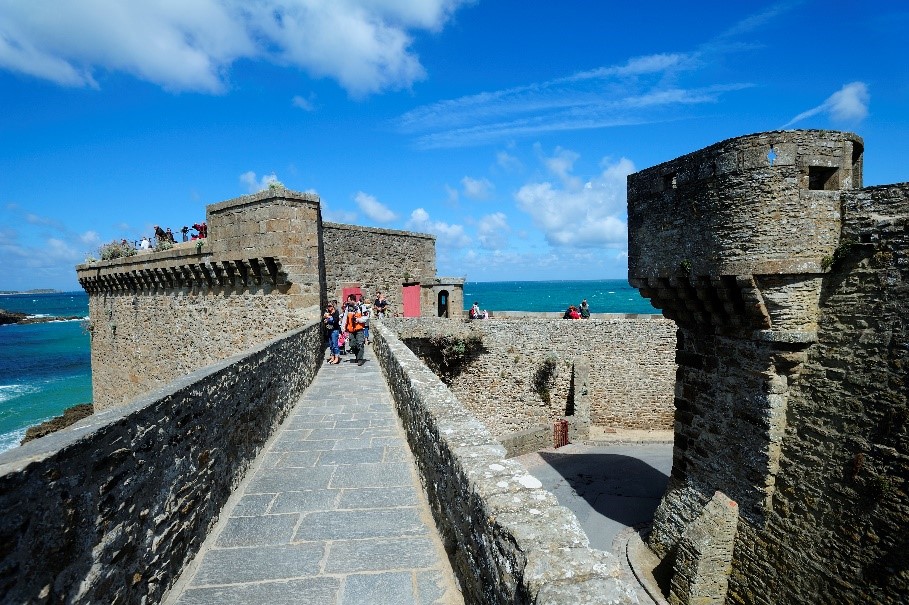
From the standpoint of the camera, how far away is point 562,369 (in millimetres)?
21203

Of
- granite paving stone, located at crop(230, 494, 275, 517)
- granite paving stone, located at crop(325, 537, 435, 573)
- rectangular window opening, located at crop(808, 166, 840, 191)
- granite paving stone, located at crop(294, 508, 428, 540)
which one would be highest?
rectangular window opening, located at crop(808, 166, 840, 191)

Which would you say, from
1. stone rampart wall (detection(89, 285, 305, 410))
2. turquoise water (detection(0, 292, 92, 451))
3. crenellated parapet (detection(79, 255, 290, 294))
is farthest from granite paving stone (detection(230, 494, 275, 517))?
turquoise water (detection(0, 292, 92, 451))

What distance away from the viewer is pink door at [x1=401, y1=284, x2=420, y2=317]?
23.6 meters

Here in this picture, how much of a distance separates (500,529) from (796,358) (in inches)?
266

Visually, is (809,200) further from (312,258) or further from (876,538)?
(312,258)

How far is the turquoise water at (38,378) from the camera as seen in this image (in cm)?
2891

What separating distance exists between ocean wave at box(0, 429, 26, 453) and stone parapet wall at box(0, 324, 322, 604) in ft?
87.2

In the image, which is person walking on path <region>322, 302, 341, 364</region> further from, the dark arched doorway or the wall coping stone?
the dark arched doorway

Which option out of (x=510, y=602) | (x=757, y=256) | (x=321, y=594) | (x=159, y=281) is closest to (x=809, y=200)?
(x=757, y=256)

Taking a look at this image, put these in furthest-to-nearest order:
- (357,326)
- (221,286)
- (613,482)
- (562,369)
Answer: (562,369) → (613,482) → (221,286) → (357,326)

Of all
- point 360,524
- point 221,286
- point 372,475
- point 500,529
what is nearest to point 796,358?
point 372,475

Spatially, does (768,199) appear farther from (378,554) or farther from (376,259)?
(376,259)

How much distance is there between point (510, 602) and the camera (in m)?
2.30

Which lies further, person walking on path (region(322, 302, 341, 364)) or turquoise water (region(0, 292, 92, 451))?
turquoise water (region(0, 292, 92, 451))
